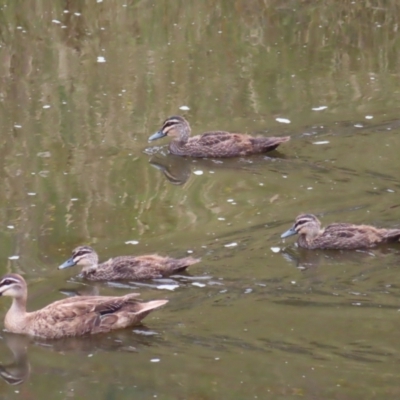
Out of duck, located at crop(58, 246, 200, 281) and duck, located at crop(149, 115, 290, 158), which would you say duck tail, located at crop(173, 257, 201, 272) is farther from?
duck, located at crop(149, 115, 290, 158)

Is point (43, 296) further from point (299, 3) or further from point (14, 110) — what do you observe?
point (299, 3)

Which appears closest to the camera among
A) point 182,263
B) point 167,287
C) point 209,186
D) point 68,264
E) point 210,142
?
point 167,287

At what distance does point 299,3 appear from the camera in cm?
1991

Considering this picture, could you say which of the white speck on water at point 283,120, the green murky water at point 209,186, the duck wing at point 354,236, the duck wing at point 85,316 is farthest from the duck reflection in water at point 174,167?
the duck wing at point 85,316

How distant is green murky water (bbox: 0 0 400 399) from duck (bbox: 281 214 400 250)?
0.37ft

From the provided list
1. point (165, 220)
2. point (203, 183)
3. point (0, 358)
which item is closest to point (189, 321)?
point (0, 358)

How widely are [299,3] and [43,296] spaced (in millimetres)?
11119

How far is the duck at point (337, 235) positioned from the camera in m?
10.7

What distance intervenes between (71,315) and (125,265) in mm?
1011

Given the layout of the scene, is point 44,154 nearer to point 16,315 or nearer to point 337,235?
point 337,235

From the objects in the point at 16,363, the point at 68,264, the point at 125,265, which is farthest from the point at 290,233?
the point at 16,363

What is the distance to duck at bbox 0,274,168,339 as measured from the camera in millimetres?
9273

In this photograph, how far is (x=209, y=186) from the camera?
12.7 metres

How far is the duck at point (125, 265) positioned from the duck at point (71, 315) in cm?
69
